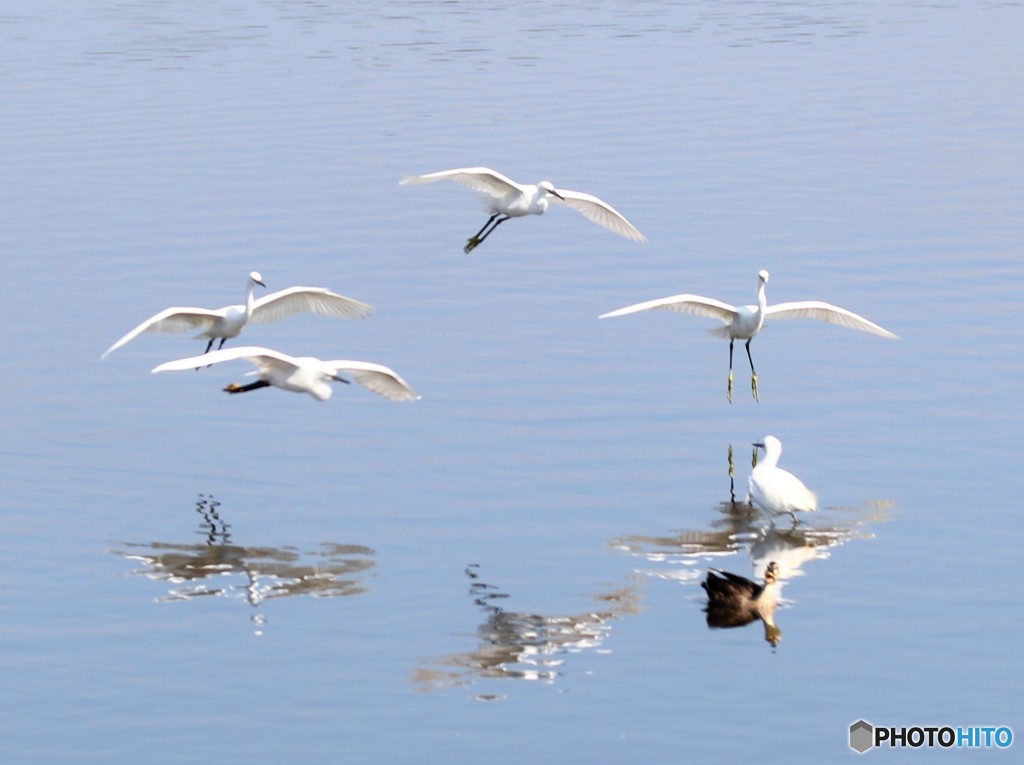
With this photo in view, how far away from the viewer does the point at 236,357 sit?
813 inches

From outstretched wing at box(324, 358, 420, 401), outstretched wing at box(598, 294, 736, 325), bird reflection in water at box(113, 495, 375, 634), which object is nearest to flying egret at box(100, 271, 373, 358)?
outstretched wing at box(324, 358, 420, 401)

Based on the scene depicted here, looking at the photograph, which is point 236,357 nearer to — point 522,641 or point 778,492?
point 522,641

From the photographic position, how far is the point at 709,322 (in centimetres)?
3152

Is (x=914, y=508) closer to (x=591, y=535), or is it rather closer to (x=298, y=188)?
(x=591, y=535)

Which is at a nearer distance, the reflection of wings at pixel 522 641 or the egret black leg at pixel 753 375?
the reflection of wings at pixel 522 641

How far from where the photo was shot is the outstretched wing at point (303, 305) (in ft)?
81.0

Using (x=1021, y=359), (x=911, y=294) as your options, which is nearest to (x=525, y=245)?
(x=911, y=294)

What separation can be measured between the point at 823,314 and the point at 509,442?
16.9 ft

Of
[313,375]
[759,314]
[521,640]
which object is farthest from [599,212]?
[521,640]

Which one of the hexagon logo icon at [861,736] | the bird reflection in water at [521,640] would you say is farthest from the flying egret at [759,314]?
the hexagon logo icon at [861,736]

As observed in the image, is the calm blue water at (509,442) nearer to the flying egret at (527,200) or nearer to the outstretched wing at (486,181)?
the flying egret at (527,200)

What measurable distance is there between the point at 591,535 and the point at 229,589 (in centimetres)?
401

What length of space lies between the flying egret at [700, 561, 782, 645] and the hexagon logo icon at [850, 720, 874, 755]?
2.03m

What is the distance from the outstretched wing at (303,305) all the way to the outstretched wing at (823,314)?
18.6ft
